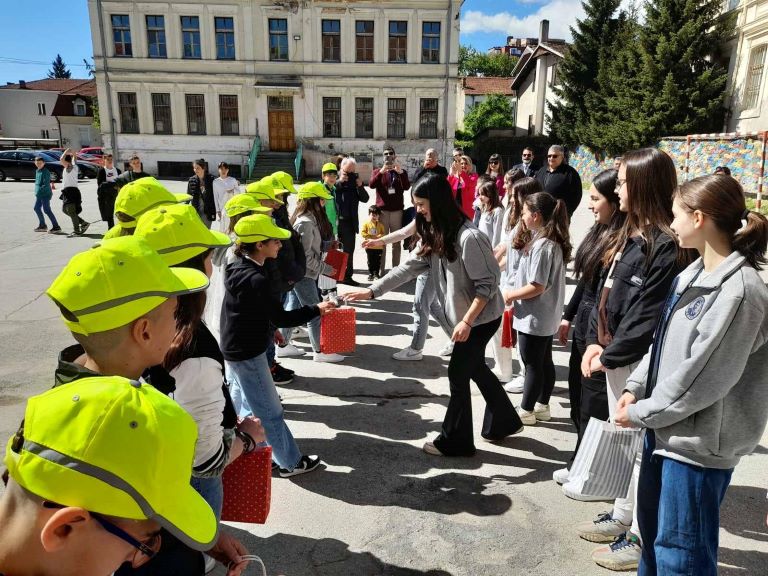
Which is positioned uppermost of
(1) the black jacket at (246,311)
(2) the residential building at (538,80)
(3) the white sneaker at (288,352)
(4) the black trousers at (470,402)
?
(2) the residential building at (538,80)

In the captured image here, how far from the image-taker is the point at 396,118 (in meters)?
31.3

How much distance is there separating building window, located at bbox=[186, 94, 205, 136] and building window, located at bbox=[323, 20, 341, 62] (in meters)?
7.16

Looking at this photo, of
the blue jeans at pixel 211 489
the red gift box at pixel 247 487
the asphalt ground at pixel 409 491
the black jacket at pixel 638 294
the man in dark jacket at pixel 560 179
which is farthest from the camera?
the man in dark jacket at pixel 560 179

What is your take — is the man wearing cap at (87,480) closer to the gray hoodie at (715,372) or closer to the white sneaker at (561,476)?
the gray hoodie at (715,372)

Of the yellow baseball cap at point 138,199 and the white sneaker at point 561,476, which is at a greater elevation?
the yellow baseball cap at point 138,199

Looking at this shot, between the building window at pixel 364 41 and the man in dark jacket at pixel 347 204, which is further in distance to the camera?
the building window at pixel 364 41

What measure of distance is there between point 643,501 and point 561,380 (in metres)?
3.25

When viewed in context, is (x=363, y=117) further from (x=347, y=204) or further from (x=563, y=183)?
(x=563, y=183)

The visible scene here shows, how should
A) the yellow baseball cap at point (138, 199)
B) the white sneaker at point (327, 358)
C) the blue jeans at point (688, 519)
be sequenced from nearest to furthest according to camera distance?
the blue jeans at point (688, 519), the yellow baseball cap at point (138, 199), the white sneaker at point (327, 358)

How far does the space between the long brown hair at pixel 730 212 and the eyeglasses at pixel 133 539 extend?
6.95ft

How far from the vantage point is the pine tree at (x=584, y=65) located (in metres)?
28.6

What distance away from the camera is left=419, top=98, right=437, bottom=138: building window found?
102ft

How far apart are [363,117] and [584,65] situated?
11.7m

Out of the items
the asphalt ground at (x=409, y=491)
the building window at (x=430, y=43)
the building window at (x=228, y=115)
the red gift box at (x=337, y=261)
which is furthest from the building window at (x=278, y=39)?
the asphalt ground at (x=409, y=491)
